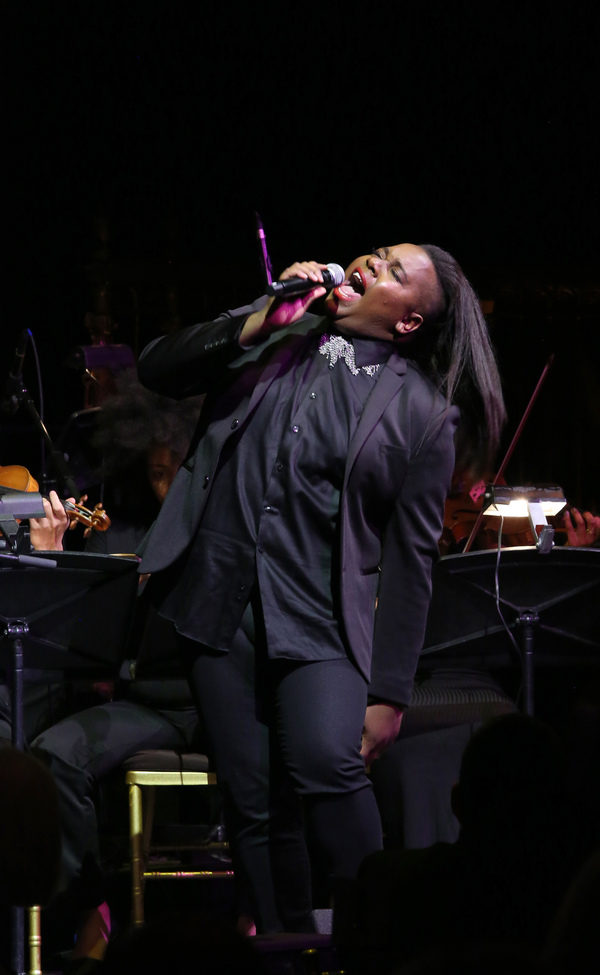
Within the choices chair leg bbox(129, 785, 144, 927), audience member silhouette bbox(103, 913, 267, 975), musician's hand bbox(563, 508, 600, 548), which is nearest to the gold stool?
chair leg bbox(129, 785, 144, 927)

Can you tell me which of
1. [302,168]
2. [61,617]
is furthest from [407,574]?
[302,168]

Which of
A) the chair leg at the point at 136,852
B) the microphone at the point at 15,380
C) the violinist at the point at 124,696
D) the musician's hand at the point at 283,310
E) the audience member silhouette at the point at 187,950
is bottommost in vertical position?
the chair leg at the point at 136,852

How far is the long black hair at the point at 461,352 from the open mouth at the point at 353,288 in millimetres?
196

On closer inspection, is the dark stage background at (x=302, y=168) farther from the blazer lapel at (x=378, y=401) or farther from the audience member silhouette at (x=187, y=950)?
the audience member silhouette at (x=187, y=950)

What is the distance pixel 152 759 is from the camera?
3.51 meters

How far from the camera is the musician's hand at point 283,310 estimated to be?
7.88 feet

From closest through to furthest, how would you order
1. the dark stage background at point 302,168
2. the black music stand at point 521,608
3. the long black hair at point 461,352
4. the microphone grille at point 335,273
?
the microphone grille at point 335,273 < the long black hair at point 461,352 < the black music stand at point 521,608 < the dark stage background at point 302,168

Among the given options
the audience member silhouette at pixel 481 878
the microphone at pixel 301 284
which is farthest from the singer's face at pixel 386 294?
the audience member silhouette at pixel 481 878

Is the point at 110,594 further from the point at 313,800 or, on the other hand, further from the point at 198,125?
the point at 198,125

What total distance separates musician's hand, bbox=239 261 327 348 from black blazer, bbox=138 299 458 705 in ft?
0.10

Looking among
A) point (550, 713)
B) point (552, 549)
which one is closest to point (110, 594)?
point (552, 549)

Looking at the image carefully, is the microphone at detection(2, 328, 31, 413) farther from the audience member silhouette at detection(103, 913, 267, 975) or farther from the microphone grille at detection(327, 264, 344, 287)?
the audience member silhouette at detection(103, 913, 267, 975)

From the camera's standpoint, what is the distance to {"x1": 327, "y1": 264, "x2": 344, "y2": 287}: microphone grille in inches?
97.3

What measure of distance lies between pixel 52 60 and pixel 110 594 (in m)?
3.14
